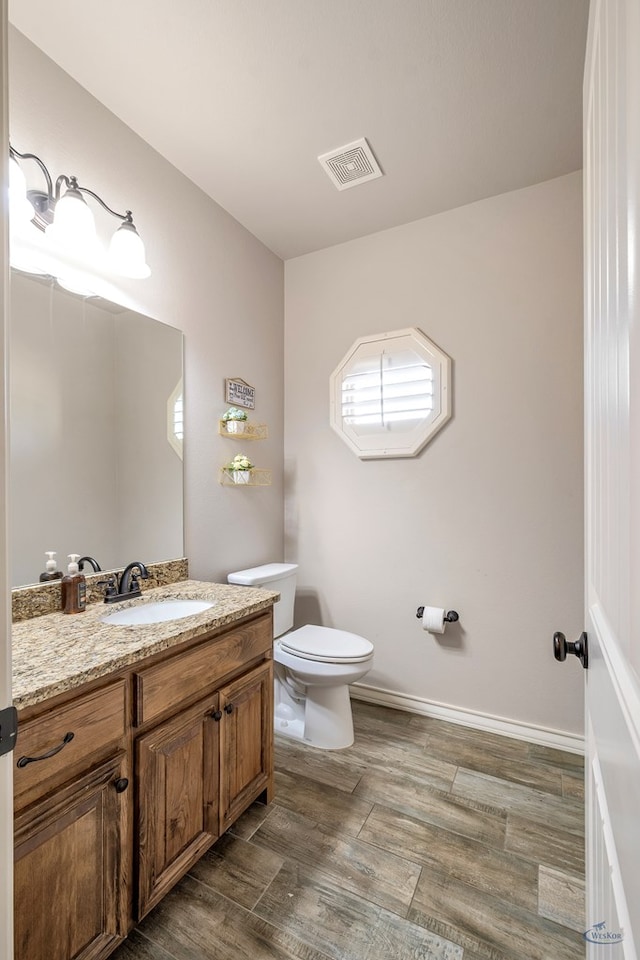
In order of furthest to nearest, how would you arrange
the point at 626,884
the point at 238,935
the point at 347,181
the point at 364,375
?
the point at 364,375 → the point at 347,181 → the point at 238,935 → the point at 626,884

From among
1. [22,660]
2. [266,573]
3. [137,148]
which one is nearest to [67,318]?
[137,148]

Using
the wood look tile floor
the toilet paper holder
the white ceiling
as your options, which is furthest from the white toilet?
the white ceiling

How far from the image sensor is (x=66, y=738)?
0.93 metres

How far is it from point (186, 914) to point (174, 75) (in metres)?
2.72

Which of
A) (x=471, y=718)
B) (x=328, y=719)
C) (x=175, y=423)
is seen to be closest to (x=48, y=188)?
(x=175, y=423)

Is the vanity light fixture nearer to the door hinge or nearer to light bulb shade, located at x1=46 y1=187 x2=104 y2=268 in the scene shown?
light bulb shade, located at x1=46 y1=187 x2=104 y2=268

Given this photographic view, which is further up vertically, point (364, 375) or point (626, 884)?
point (364, 375)

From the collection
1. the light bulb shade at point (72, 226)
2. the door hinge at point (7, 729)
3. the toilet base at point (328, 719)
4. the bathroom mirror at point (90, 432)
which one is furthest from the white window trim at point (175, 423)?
the door hinge at point (7, 729)

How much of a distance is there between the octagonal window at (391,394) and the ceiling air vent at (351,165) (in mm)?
745

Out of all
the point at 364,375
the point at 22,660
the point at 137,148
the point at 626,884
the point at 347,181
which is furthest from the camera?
the point at 364,375

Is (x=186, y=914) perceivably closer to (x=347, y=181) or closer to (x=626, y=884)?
(x=626, y=884)

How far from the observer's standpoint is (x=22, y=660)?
3.29 feet

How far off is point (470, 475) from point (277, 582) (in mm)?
1167

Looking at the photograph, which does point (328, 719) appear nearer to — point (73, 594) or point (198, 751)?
point (198, 751)
